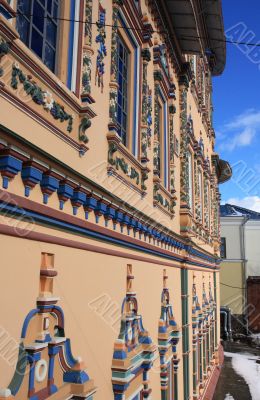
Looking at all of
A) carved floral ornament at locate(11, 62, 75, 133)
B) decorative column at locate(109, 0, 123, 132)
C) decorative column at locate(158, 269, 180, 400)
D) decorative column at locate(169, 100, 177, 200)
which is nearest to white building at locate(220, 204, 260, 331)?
decorative column at locate(169, 100, 177, 200)

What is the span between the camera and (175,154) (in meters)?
8.52

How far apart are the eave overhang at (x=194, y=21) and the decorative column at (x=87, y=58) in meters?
2.18

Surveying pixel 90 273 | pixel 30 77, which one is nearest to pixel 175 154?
pixel 90 273

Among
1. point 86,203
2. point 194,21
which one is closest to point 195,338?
point 194,21

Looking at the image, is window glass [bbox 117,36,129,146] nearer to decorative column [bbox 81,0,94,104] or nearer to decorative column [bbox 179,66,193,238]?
decorative column [bbox 81,0,94,104]

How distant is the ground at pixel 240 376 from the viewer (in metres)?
11.5

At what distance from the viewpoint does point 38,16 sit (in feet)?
11.2

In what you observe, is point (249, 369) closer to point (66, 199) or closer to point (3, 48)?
point (66, 199)

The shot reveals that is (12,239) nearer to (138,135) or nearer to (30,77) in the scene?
(30,77)

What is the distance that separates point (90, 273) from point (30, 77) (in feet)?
5.75

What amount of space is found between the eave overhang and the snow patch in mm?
9013

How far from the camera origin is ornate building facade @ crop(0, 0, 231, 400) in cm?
265

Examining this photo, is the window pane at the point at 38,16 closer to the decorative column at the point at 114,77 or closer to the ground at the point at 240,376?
the decorative column at the point at 114,77

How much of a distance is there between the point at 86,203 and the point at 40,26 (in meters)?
1.49
